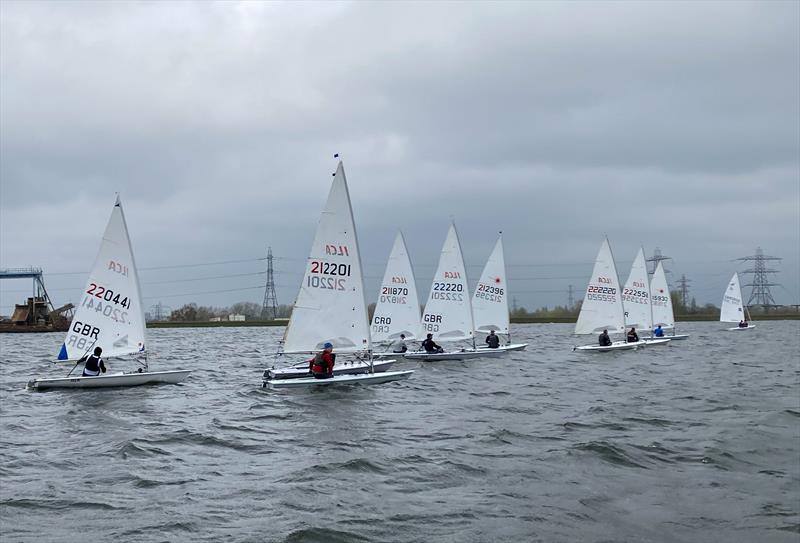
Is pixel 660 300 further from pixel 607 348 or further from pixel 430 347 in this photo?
pixel 430 347

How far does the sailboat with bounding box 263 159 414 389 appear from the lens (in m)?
24.3

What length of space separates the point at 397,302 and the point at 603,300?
46.5ft

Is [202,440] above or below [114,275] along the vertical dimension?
below

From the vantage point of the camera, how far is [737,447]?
47.5 feet

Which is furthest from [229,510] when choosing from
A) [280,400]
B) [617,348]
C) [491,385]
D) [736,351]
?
[736,351]

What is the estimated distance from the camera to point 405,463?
43.6ft

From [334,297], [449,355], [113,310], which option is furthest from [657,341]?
[113,310]

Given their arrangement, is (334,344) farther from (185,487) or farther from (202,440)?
(185,487)

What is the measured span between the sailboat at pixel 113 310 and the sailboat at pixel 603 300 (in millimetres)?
25803

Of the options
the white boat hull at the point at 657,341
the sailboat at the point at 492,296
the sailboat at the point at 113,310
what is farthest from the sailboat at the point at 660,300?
the sailboat at the point at 113,310

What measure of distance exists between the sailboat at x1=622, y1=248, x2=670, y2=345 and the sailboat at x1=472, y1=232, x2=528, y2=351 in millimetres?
11422

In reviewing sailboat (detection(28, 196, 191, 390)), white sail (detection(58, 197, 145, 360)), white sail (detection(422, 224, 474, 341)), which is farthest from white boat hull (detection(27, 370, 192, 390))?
white sail (detection(422, 224, 474, 341))

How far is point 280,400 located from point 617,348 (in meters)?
25.2

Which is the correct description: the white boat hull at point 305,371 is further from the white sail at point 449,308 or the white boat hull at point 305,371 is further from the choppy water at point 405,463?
the white sail at point 449,308
